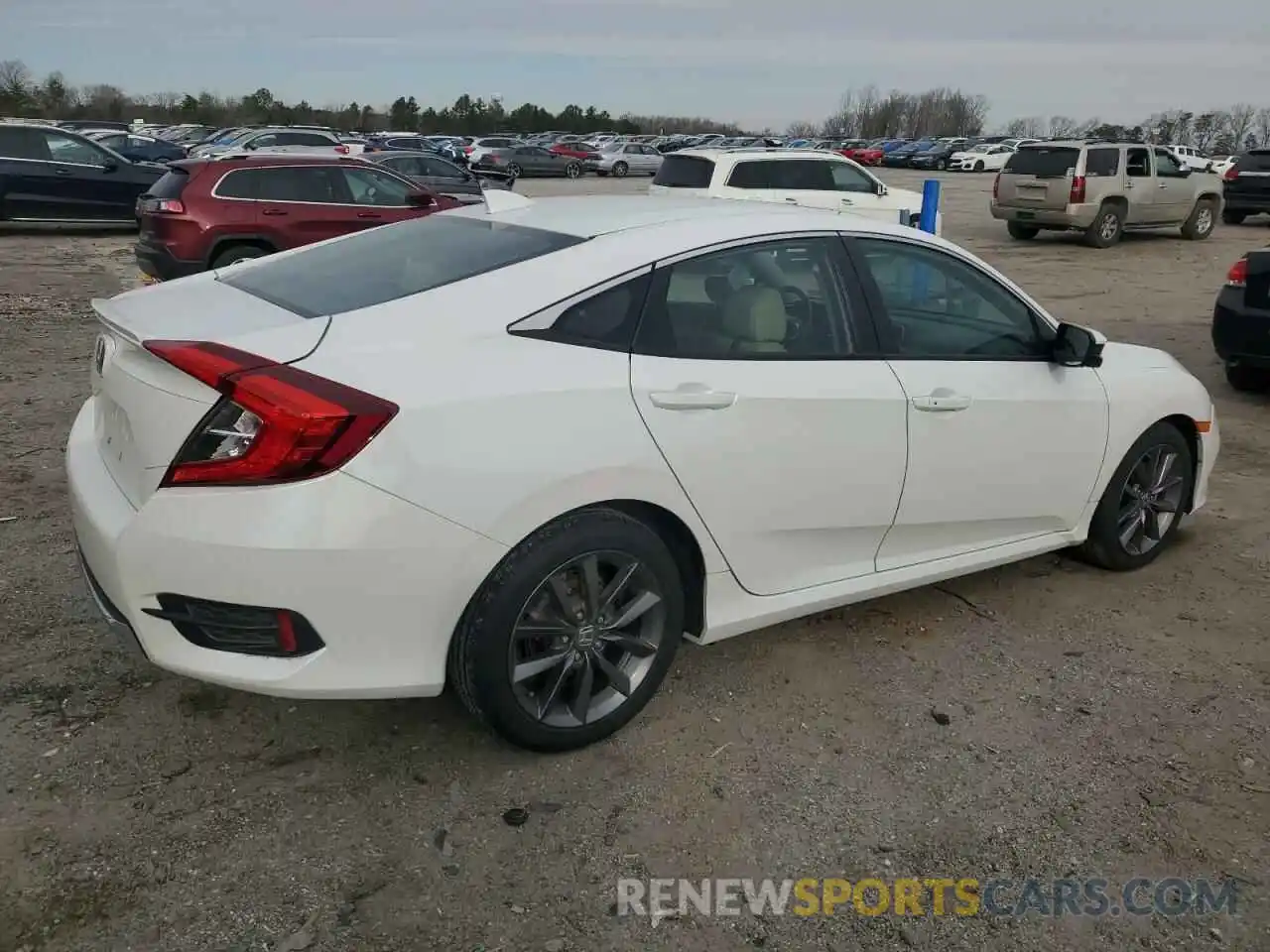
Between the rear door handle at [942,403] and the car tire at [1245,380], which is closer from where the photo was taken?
the rear door handle at [942,403]

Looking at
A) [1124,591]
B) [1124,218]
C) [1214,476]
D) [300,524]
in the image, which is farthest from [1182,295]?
[300,524]

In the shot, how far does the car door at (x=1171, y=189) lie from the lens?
743 inches

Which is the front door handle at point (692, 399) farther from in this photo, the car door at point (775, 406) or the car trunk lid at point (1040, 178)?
the car trunk lid at point (1040, 178)

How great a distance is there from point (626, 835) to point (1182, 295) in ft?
41.9

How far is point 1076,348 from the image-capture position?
3.94 m

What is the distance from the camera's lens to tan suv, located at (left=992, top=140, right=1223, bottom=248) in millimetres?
17906

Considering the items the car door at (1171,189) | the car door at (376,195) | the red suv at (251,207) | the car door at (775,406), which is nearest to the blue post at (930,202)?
the red suv at (251,207)

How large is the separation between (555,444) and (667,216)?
106 centimetres

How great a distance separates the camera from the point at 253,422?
2.49m

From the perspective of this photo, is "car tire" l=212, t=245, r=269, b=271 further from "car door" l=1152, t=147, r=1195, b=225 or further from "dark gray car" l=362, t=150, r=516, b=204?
"car door" l=1152, t=147, r=1195, b=225

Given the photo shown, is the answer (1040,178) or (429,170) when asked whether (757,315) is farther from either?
(429,170)

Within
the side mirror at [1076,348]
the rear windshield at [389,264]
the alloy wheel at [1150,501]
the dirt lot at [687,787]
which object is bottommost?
the dirt lot at [687,787]

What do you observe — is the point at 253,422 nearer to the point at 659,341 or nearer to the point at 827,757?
the point at 659,341

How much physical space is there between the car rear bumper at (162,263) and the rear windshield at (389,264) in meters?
7.73
